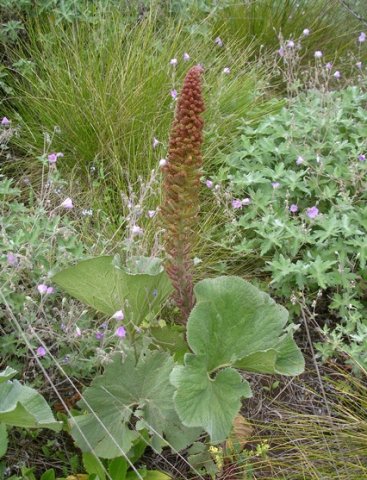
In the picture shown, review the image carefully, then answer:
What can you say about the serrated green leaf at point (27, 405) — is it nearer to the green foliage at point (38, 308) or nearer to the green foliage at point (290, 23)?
the green foliage at point (38, 308)

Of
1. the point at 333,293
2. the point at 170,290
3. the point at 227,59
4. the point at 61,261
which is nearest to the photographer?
the point at 170,290

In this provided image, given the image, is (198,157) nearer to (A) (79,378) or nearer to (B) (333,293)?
(A) (79,378)

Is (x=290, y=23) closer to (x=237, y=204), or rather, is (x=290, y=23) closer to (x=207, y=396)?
(x=237, y=204)

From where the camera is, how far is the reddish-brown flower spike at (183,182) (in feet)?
6.25

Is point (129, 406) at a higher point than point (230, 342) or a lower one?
lower

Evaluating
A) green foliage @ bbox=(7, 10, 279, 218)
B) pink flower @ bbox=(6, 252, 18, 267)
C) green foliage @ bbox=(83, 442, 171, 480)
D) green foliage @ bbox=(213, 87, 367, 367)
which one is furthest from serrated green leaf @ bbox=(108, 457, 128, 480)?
green foliage @ bbox=(7, 10, 279, 218)

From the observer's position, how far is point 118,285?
7.22ft

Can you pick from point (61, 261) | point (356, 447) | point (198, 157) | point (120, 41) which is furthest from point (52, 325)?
point (120, 41)

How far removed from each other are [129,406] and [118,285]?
14.7 inches

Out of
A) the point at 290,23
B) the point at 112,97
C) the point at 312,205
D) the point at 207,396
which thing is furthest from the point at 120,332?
the point at 290,23

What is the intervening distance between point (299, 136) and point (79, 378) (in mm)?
1694

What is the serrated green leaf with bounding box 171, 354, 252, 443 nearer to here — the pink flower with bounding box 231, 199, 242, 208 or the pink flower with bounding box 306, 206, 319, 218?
the pink flower with bounding box 306, 206, 319, 218

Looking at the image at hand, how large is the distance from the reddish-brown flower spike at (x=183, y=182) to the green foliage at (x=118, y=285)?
0.25 ft

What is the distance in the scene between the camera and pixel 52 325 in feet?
8.08
